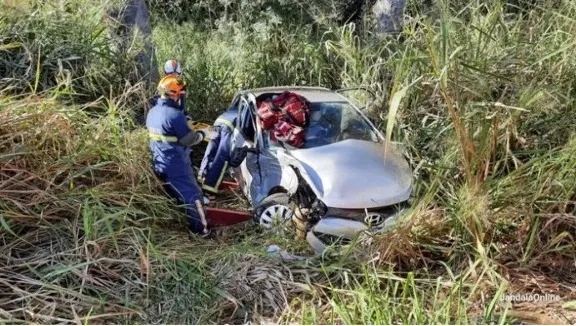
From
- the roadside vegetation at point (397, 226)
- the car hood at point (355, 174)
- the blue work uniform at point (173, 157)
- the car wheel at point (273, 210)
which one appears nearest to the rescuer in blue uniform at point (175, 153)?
the blue work uniform at point (173, 157)

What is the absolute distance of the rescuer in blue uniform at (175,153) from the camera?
224 inches

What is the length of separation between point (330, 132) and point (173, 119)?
Result: 62.2 inches

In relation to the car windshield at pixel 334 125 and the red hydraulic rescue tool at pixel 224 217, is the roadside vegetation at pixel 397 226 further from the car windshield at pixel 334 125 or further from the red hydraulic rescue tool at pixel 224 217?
the car windshield at pixel 334 125

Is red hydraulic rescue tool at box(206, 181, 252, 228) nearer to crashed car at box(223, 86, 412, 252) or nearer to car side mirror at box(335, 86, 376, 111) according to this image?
crashed car at box(223, 86, 412, 252)

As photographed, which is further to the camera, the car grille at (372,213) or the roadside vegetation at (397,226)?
the car grille at (372,213)

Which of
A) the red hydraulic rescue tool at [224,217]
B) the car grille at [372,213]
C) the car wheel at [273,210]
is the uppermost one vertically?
the car grille at [372,213]

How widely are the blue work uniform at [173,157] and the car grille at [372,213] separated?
140cm

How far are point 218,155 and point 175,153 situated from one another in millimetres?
755

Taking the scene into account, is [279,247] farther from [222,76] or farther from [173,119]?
[222,76]

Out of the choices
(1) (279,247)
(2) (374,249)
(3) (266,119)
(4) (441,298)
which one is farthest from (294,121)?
(4) (441,298)

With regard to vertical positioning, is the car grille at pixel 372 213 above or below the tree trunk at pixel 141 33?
below

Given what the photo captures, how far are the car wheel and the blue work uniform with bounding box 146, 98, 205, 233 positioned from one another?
0.59 metres

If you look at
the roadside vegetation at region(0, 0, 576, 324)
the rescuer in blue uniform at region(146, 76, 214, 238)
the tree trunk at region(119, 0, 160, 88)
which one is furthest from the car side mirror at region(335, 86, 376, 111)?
the tree trunk at region(119, 0, 160, 88)

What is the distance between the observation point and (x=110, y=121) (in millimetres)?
5691
